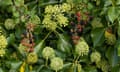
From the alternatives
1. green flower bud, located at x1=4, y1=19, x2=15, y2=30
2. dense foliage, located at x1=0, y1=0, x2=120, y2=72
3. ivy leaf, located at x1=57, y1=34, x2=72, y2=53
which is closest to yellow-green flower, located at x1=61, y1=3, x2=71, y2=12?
dense foliage, located at x1=0, y1=0, x2=120, y2=72

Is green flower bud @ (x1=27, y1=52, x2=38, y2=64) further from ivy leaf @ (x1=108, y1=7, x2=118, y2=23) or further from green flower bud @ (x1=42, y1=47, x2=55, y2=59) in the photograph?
ivy leaf @ (x1=108, y1=7, x2=118, y2=23)

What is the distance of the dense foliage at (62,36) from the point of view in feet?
5.21

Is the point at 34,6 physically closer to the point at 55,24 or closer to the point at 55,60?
the point at 55,24

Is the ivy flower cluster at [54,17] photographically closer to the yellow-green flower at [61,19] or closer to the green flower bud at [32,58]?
the yellow-green flower at [61,19]

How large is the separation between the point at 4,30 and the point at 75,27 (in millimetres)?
294

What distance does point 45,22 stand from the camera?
1.59 meters

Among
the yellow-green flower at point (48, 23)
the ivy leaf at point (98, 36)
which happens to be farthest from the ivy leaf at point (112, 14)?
the yellow-green flower at point (48, 23)

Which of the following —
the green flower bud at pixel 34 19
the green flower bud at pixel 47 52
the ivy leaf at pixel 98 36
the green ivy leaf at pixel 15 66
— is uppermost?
the green flower bud at pixel 34 19

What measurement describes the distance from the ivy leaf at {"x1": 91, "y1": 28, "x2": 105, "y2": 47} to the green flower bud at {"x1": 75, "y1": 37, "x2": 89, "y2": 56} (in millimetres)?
75

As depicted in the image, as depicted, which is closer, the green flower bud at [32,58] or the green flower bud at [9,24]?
the green flower bud at [32,58]

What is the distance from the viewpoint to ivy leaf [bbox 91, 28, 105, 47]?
65.4 inches

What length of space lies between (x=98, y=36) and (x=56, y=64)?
0.78 feet

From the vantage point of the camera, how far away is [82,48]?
1.59 meters

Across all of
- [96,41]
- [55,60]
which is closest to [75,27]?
[96,41]
